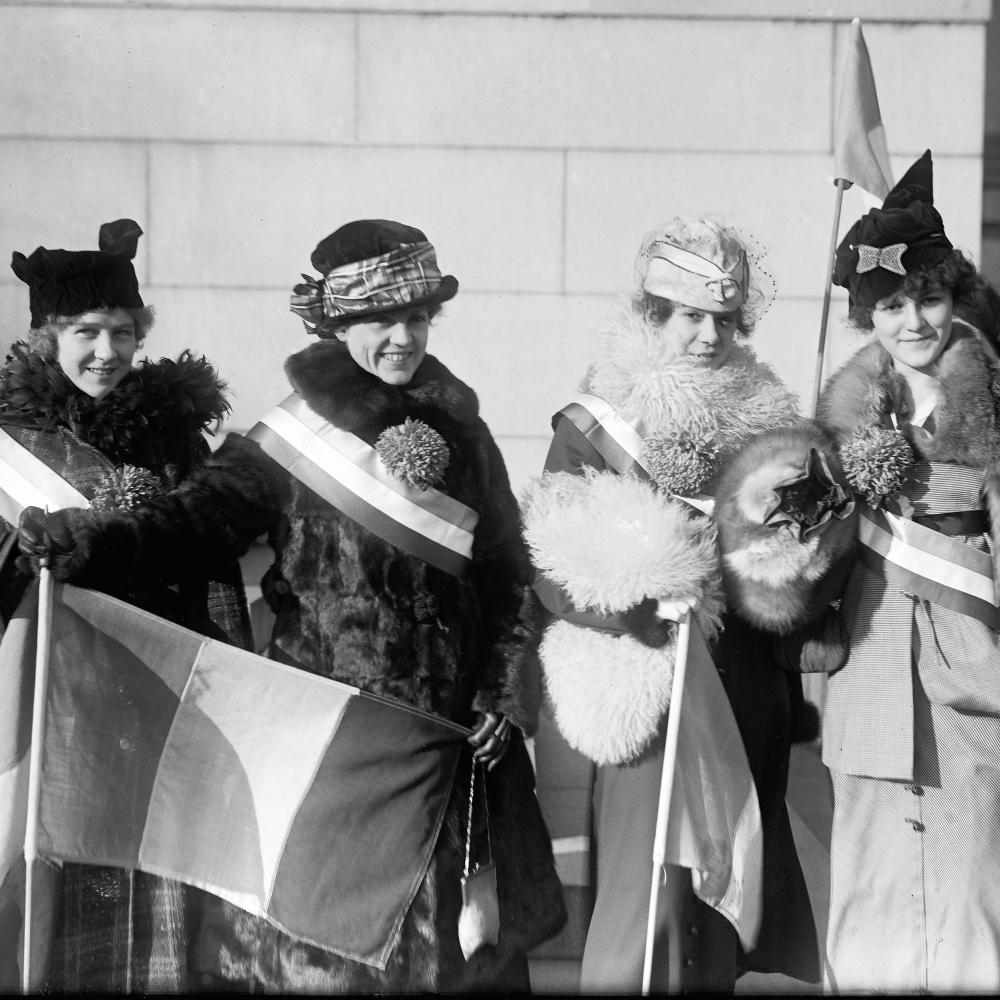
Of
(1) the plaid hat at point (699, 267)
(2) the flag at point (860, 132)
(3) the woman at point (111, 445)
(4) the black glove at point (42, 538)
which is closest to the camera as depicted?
(4) the black glove at point (42, 538)

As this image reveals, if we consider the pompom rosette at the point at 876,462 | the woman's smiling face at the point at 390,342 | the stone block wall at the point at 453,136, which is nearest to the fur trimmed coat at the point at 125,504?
the woman's smiling face at the point at 390,342

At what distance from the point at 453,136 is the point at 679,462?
3248mm

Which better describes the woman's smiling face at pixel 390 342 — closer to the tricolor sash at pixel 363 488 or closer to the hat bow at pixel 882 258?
the tricolor sash at pixel 363 488

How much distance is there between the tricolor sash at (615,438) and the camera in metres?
3.61

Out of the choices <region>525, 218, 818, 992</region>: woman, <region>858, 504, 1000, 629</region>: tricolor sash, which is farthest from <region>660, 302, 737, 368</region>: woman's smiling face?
<region>858, 504, 1000, 629</region>: tricolor sash

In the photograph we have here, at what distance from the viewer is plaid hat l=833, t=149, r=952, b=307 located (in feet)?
12.0

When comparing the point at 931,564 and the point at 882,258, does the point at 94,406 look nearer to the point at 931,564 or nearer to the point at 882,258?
the point at 882,258

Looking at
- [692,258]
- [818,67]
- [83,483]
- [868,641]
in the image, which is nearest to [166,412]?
[83,483]

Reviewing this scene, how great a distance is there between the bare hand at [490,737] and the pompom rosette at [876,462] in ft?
3.49

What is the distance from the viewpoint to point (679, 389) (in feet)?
11.9

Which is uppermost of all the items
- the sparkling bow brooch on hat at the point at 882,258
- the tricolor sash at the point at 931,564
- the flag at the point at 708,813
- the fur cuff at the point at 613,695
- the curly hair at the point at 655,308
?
the sparkling bow brooch on hat at the point at 882,258

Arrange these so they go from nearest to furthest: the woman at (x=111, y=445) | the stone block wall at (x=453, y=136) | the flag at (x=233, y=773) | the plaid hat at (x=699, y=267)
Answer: the flag at (x=233, y=773), the woman at (x=111, y=445), the plaid hat at (x=699, y=267), the stone block wall at (x=453, y=136)

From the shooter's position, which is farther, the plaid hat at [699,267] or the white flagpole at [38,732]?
the plaid hat at [699,267]

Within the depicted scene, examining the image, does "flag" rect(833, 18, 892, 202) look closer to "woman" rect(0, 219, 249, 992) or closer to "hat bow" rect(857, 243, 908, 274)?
"hat bow" rect(857, 243, 908, 274)
